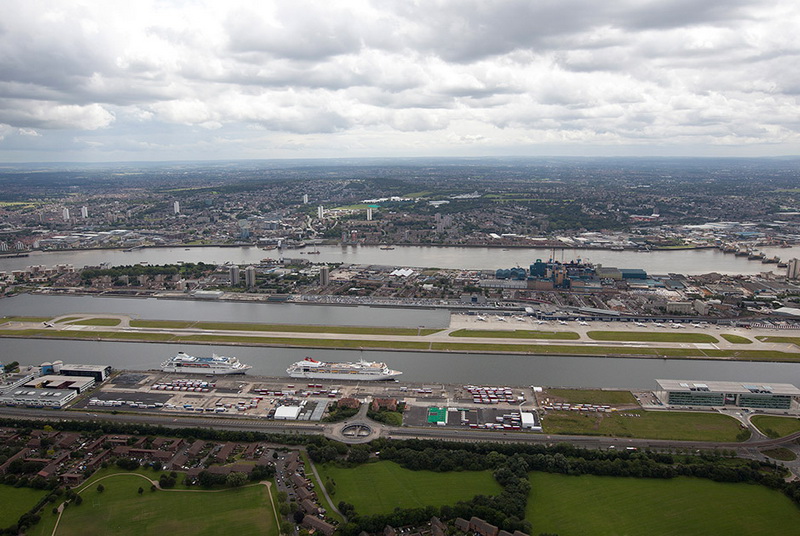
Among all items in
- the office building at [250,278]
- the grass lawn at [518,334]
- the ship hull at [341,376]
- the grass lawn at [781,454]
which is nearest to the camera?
the grass lawn at [781,454]

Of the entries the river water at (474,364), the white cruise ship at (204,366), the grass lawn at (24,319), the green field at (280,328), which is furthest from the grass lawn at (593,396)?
the grass lawn at (24,319)

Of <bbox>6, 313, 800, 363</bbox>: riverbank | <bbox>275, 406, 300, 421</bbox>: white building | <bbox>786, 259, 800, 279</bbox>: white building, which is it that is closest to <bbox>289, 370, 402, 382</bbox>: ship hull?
<bbox>275, 406, 300, 421</bbox>: white building

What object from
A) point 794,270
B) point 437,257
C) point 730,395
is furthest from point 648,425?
point 437,257

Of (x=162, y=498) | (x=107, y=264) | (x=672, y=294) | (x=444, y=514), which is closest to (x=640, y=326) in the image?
(x=672, y=294)

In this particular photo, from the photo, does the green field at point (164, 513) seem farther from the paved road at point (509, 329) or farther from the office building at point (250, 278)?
the office building at point (250, 278)

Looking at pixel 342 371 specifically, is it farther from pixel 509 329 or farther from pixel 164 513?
pixel 509 329

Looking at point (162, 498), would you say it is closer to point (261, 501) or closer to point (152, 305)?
point (261, 501)

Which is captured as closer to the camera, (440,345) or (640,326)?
(440,345)
